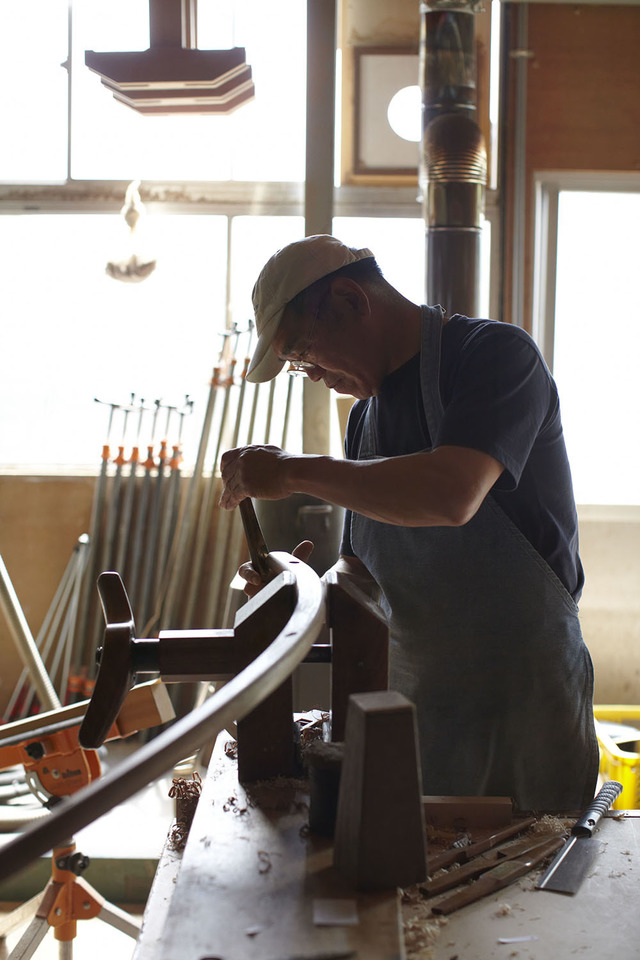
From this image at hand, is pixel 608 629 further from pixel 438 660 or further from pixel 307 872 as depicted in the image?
pixel 307 872

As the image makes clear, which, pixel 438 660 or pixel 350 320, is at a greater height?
pixel 350 320

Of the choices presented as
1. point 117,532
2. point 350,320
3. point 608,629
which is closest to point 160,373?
point 117,532

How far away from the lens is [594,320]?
4.08 m

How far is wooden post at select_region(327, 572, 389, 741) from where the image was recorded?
3.68ft

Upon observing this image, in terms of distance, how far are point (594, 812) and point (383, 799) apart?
1.83 feet

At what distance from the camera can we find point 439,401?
4.84 ft

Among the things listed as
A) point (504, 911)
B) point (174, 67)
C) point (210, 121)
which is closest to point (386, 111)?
point (210, 121)

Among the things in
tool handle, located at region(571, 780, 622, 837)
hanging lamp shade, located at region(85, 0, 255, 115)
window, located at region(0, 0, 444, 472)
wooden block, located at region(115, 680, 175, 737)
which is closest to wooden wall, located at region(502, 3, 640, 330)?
window, located at region(0, 0, 444, 472)

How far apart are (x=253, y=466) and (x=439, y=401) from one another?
14.4 inches

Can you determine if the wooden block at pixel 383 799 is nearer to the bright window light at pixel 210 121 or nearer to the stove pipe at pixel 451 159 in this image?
the stove pipe at pixel 451 159

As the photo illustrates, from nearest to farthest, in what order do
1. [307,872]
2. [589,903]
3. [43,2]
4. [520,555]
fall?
[307,872], [589,903], [520,555], [43,2]

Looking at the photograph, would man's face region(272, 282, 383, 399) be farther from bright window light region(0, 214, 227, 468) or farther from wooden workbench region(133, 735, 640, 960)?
bright window light region(0, 214, 227, 468)

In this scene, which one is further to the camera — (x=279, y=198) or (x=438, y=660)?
(x=279, y=198)

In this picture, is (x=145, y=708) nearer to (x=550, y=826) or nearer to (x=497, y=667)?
(x=497, y=667)
